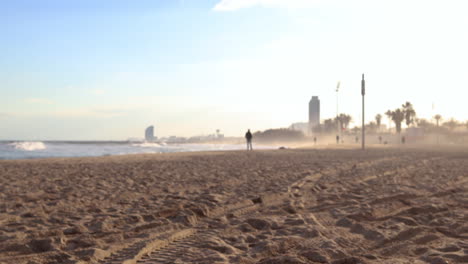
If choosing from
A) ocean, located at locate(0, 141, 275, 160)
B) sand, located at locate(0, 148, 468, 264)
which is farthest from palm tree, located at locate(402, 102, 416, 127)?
sand, located at locate(0, 148, 468, 264)

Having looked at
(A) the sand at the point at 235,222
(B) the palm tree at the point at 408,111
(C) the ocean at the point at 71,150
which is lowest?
(A) the sand at the point at 235,222

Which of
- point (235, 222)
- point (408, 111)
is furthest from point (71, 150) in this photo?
point (408, 111)

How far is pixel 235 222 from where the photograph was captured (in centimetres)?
467

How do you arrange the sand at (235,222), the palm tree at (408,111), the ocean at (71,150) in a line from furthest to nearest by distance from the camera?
the palm tree at (408,111) < the ocean at (71,150) < the sand at (235,222)

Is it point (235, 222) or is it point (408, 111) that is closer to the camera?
point (235, 222)

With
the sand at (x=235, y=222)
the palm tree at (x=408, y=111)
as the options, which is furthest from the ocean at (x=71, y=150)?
the palm tree at (x=408, y=111)

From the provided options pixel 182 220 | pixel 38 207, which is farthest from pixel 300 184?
Answer: pixel 38 207

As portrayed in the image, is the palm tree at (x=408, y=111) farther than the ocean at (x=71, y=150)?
Yes

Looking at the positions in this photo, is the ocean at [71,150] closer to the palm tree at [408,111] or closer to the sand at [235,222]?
the sand at [235,222]

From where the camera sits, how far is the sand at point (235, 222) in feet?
11.2

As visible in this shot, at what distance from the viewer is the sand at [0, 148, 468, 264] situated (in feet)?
11.2

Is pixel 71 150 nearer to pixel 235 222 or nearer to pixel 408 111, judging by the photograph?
pixel 235 222

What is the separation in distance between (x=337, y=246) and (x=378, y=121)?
356ft

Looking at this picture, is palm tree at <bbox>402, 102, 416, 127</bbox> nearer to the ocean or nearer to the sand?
the ocean
